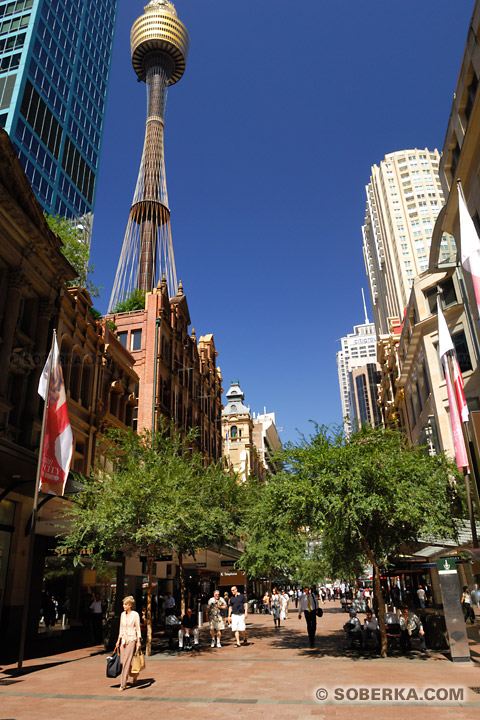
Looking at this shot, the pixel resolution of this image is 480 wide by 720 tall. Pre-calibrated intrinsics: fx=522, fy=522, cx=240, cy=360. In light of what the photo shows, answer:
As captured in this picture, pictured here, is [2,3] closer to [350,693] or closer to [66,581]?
[66,581]

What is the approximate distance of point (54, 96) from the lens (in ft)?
229

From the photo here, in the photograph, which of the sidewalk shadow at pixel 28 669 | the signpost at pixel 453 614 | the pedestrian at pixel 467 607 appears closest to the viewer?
the sidewalk shadow at pixel 28 669

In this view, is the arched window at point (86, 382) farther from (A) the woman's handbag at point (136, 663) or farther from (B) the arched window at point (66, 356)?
(A) the woman's handbag at point (136, 663)

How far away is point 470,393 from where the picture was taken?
2625 centimetres

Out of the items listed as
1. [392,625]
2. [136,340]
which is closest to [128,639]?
[392,625]

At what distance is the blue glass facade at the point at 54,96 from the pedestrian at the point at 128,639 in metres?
59.4

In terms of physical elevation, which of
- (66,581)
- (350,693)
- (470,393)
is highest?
(470,393)

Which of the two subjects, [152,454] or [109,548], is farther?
[152,454]

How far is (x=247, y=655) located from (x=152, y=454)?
7.56 meters

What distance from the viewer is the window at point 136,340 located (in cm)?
4247

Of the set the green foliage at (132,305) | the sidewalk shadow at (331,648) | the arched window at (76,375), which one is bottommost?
the sidewalk shadow at (331,648)

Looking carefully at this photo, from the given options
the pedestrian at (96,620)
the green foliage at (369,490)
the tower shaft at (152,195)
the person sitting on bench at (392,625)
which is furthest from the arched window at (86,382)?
the tower shaft at (152,195)

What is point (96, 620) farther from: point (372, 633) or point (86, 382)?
point (86, 382)

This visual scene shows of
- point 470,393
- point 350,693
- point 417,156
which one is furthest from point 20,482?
point 417,156
